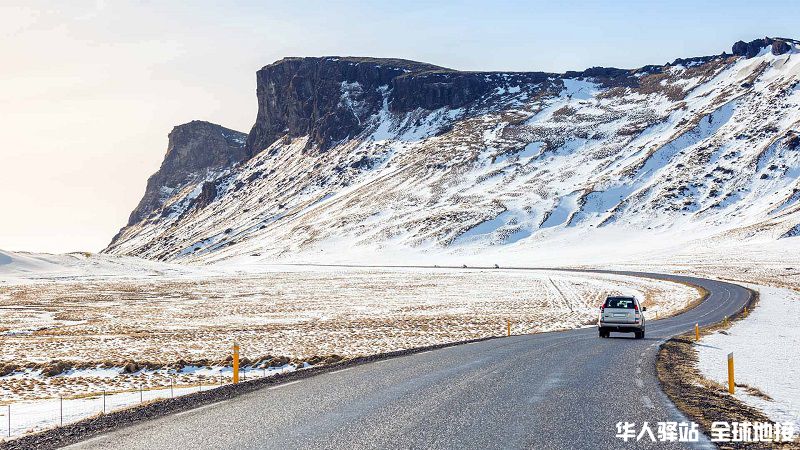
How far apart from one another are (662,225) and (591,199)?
Result: 21.2m

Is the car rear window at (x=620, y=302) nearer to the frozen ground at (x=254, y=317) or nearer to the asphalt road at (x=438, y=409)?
the frozen ground at (x=254, y=317)

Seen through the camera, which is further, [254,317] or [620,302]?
[254,317]

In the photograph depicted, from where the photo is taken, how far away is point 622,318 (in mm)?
31547

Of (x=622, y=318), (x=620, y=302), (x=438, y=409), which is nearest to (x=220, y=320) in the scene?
(x=620, y=302)

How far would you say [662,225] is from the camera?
161500 millimetres

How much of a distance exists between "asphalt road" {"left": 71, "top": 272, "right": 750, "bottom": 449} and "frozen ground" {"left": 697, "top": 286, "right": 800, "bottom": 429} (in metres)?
1.97

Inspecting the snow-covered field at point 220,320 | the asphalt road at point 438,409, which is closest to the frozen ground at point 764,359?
the asphalt road at point 438,409

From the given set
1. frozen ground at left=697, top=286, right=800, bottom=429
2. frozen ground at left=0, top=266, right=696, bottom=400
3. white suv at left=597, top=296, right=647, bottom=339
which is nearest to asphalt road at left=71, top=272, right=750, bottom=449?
frozen ground at left=697, top=286, right=800, bottom=429

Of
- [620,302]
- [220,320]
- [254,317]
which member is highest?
[620,302]

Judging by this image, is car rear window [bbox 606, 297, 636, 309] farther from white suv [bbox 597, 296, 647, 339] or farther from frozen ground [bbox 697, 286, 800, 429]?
frozen ground [bbox 697, 286, 800, 429]

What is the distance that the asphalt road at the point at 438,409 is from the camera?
12.1 metres

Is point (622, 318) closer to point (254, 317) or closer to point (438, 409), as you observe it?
point (438, 409)

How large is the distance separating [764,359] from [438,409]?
14.3 meters

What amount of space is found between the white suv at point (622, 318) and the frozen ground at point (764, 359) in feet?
9.03
